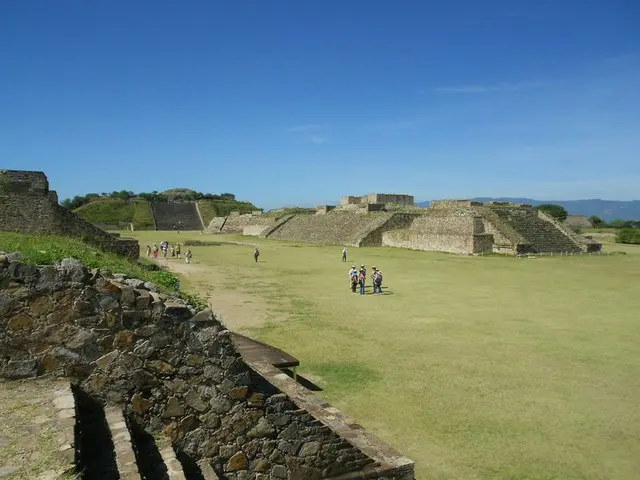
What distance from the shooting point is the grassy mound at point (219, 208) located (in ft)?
260

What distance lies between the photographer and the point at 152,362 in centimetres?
457

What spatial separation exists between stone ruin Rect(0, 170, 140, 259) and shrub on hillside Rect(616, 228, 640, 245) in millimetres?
48809

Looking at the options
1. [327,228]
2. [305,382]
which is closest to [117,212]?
[327,228]

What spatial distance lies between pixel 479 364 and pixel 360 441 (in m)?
5.18

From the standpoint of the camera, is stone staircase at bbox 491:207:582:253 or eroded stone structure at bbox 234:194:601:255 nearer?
eroded stone structure at bbox 234:194:601:255

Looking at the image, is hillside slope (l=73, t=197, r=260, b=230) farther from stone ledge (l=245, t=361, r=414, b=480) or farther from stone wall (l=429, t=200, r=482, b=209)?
stone ledge (l=245, t=361, r=414, b=480)

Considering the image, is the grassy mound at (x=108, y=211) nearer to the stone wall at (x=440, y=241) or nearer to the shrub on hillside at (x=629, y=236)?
the stone wall at (x=440, y=241)

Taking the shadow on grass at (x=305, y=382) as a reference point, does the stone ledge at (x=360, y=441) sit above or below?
above

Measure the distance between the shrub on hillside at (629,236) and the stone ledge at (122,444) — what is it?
5361 cm

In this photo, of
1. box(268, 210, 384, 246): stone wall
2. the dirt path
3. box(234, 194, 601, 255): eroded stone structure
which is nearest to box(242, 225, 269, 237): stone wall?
box(268, 210, 384, 246): stone wall

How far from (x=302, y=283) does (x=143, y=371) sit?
52.3 ft

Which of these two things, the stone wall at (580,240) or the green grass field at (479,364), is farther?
the stone wall at (580,240)

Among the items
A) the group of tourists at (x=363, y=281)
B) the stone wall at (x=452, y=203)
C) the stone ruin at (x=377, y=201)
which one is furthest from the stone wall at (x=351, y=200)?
the group of tourists at (x=363, y=281)

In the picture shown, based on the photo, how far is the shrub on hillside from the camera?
46906mm
